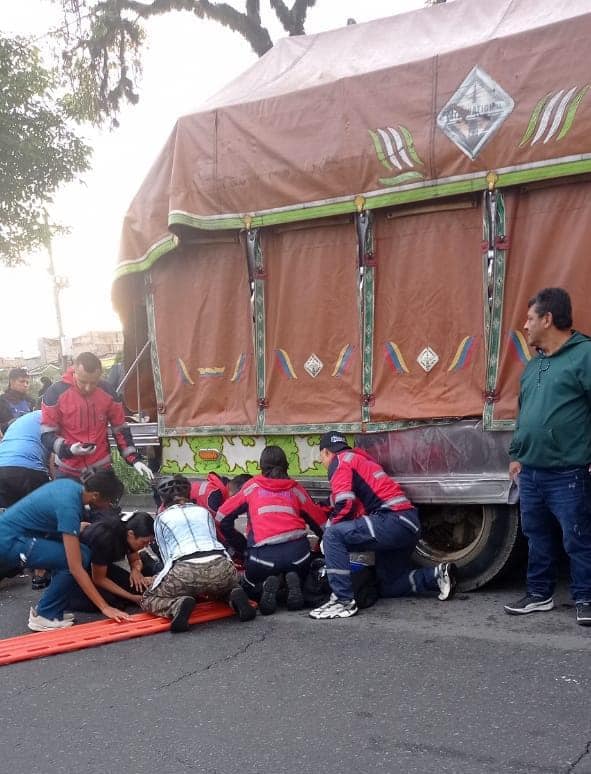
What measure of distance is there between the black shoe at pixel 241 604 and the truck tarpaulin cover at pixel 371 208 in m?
1.36

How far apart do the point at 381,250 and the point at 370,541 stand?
190 centimetres

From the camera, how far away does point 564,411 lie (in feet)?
13.6

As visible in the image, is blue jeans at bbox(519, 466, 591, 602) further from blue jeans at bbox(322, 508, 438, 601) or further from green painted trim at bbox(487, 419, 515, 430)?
blue jeans at bbox(322, 508, 438, 601)

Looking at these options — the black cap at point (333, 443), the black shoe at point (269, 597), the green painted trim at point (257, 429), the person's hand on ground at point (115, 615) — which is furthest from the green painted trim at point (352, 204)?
the person's hand on ground at point (115, 615)

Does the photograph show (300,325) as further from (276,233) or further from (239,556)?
(239,556)

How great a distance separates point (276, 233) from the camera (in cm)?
564

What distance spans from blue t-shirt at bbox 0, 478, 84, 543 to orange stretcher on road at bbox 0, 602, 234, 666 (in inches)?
23.2

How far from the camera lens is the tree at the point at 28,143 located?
40.8ft

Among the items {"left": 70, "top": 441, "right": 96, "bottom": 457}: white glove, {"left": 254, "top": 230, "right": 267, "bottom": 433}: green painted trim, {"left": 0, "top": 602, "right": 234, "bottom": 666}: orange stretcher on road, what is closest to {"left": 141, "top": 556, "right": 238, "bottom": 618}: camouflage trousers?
{"left": 0, "top": 602, "right": 234, "bottom": 666}: orange stretcher on road

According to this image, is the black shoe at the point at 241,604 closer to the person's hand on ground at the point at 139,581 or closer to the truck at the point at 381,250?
the person's hand on ground at the point at 139,581

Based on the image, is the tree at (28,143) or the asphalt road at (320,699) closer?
the asphalt road at (320,699)

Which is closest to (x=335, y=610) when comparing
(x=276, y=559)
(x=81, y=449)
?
(x=276, y=559)

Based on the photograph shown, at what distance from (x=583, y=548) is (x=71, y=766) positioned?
272cm

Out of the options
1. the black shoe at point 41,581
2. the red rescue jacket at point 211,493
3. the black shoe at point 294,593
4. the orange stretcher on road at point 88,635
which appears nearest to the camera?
the orange stretcher on road at point 88,635
